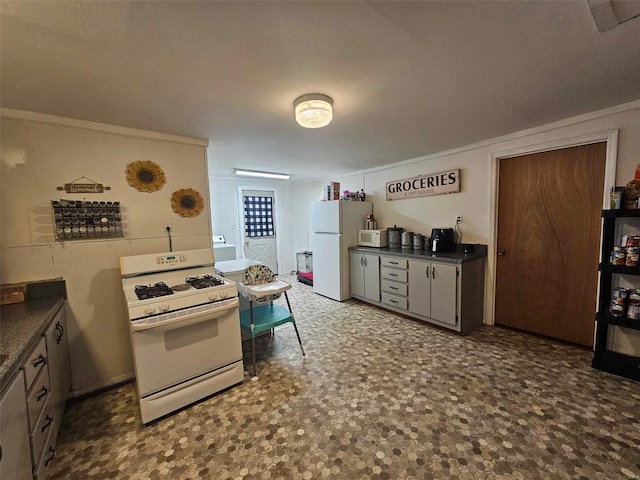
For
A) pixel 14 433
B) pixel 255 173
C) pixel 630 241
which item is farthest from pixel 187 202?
pixel 630 241

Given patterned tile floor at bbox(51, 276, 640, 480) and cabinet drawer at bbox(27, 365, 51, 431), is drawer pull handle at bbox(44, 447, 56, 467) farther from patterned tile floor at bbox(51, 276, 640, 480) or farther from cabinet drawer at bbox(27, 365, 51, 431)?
cabinet drawer at bbox(27, 365, 51, 431)

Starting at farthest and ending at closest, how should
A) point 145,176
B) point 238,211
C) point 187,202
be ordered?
1. point 238,211
2. point 187,202
3. point 145,176

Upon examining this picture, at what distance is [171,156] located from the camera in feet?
8.33

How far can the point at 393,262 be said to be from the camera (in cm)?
358

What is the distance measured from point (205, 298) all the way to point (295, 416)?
3.57 feet

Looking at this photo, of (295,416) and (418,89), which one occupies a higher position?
(418,89)

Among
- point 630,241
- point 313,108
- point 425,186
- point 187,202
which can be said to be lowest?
point 630,241

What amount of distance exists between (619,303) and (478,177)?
1757mm

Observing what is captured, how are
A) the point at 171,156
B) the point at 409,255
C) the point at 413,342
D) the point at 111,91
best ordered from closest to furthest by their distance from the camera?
the point at 111,91, the point at 171,156, the point at 413,342, the point at 409,255

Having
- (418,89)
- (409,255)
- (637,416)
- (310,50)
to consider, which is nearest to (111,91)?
(310,50)

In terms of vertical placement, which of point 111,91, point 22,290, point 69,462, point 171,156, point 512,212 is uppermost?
point 111,91

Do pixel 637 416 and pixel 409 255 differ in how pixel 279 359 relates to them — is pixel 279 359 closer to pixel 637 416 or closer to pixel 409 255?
pixel 409 255

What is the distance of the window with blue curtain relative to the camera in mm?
5863

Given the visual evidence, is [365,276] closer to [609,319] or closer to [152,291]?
[609,319]
